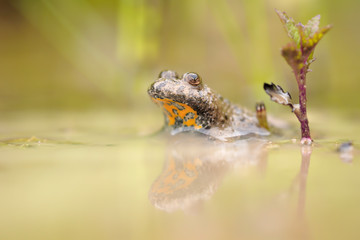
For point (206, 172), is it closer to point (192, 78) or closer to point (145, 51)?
point (192, 78)

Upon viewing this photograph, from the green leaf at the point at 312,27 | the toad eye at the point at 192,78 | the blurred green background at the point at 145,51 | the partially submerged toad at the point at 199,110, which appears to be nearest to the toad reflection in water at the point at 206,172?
the partially submerged toad at the point at 199,110

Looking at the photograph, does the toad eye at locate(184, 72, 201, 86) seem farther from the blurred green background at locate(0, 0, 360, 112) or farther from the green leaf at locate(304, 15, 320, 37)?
the blurred green background at locate(0, 0, 360, 112)

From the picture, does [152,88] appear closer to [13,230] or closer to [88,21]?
[13,230]

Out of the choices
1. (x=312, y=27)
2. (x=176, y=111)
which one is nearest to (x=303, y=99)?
(x=312, y=27)

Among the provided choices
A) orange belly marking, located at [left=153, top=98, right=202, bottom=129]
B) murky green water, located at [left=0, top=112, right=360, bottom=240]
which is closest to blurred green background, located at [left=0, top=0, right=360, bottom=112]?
orange belly marking, located at [left=153, top=98, right=202, bottom=129]

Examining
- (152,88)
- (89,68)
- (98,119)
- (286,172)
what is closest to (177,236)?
(286,172)

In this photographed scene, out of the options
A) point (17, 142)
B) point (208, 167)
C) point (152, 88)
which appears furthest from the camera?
Answer: point (152, 88)

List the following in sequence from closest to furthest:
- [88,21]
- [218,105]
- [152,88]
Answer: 1. [152,88]
2. [218,105]
3. [88,21]
